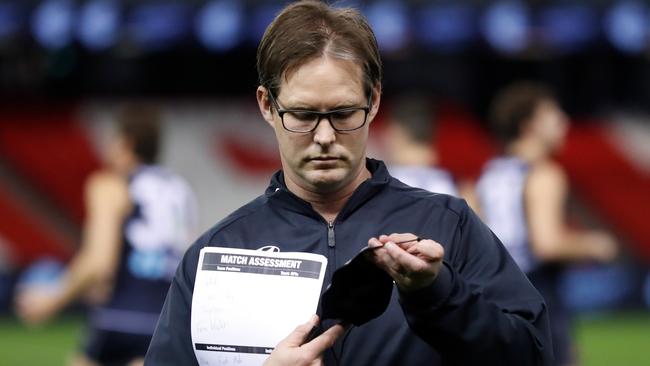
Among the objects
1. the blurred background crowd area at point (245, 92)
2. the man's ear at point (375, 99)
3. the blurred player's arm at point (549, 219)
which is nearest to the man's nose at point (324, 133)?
the man's ear at point (375, 99)

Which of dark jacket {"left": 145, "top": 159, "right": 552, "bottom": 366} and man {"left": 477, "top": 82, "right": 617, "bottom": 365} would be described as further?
man {"left": 477, "top": 82, "right": 617, "bottom": 365}

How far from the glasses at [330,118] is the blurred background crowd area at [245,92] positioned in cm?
1316

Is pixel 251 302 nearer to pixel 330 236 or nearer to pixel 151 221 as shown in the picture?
pixel 330 236

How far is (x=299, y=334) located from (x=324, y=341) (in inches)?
2.8

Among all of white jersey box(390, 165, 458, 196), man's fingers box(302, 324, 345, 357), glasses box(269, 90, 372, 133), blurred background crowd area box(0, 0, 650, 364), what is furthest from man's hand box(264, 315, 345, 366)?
blurred background crowd area box(0, 0, 650, 364)

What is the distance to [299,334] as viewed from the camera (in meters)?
2.98

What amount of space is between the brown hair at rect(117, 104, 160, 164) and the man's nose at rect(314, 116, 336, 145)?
3825 millimetres

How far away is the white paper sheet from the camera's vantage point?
3080 mm

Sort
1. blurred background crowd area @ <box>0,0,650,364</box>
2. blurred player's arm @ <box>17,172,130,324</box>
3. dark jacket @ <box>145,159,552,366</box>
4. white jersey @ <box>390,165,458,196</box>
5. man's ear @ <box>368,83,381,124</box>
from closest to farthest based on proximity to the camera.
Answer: dark jacket @ <box>145,159,552,366</box>
man's ear @ <box>368,83,381,124</box>
blurred player's arm @ <box>17,172,130,324</box>
white jersey @ <box>390,165,458,196</box>
blurred background crowd area @ <box>0,0,650,364</box>

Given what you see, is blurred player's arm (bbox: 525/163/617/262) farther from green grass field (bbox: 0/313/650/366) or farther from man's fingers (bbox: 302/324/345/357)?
green grass field (bbox: 0/313/650/366)

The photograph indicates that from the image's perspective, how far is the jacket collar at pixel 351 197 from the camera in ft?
10.5

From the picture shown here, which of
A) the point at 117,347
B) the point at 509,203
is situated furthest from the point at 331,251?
the point at 509,203

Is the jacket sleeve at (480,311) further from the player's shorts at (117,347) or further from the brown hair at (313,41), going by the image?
the player's shorts at (117,347)

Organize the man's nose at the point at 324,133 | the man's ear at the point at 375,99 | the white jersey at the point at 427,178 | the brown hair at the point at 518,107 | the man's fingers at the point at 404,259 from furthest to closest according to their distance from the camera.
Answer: the white jersey at the point at 427,178 < the brown hair at the point at 518,107 < the man's ear at the point at 375,99 < the man's nose at the point at 324,133 < the man's fingers at the point at 404,259
